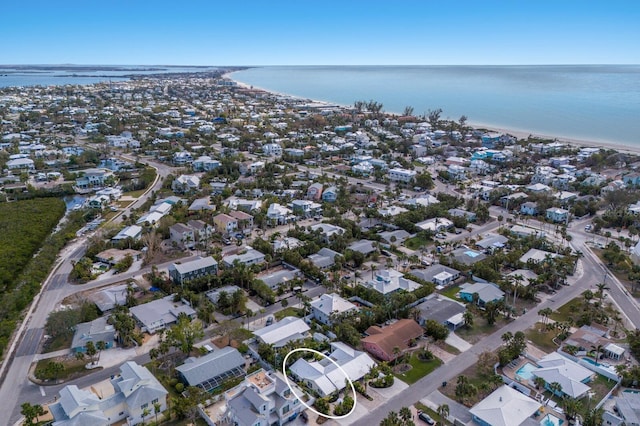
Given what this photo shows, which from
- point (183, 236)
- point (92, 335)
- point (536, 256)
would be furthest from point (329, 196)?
point (92, 335)

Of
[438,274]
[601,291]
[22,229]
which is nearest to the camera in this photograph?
[601,291]

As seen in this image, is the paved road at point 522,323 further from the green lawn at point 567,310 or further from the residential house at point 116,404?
the residential house at point 116,404

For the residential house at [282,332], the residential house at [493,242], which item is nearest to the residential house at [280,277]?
the residential house at [282,332]

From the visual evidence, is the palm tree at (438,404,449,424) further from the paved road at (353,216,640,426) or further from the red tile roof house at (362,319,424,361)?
the red tile roof house at (362,319,424,361)

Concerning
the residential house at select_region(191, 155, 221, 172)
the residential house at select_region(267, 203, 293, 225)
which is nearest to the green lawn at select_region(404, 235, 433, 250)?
the residential house at select_region(267, 203, 293, 225)

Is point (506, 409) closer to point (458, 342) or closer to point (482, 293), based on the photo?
point (458, 342)
